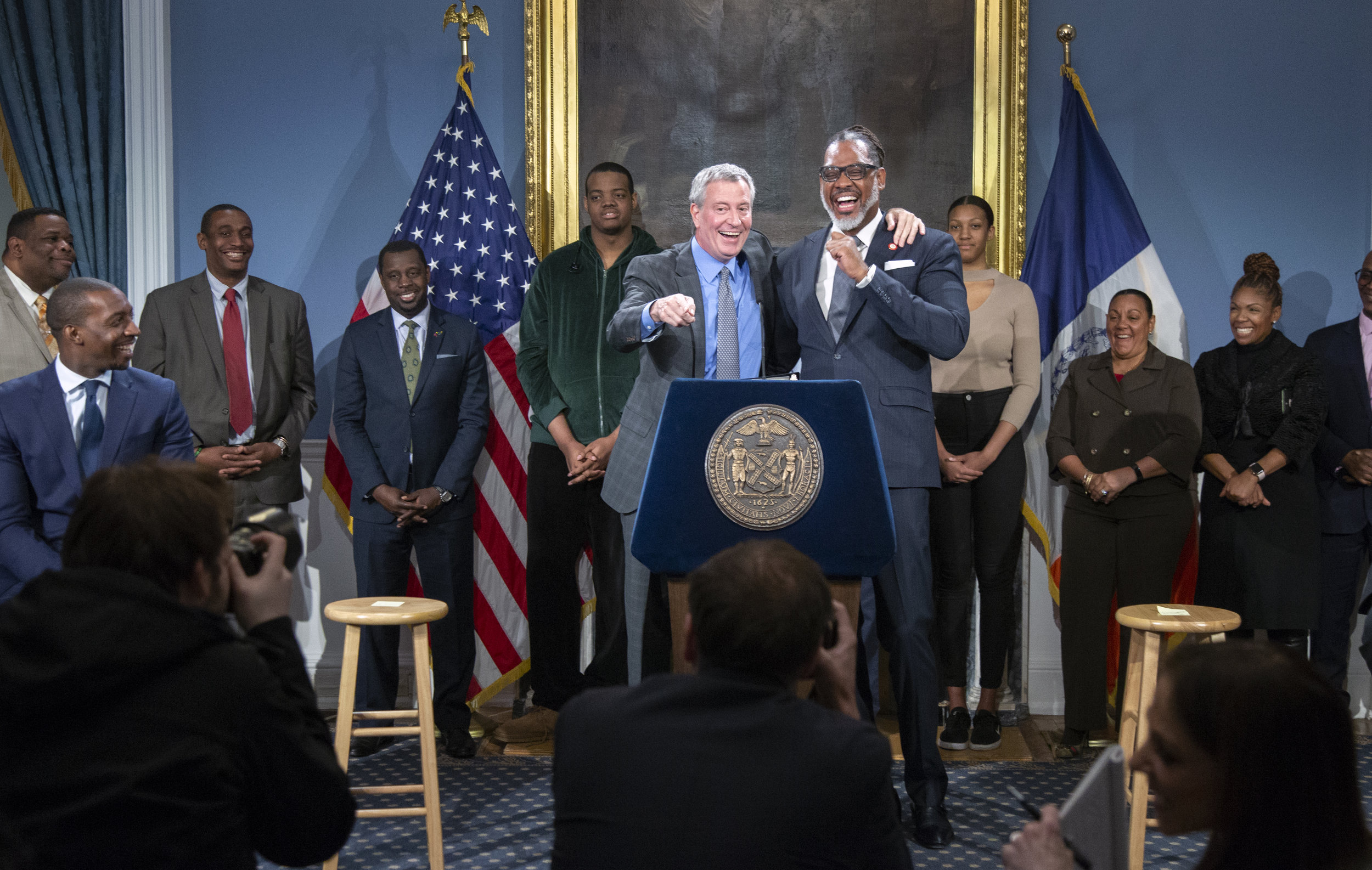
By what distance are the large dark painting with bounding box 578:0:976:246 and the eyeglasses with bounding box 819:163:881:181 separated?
6.60ft

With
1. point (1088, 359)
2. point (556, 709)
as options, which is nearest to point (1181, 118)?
point (1088, 359)

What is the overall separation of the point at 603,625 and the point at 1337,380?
3.08 m

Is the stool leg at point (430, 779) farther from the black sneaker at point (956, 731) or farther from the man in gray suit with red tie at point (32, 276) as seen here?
the black sneaker at point (956, 731)

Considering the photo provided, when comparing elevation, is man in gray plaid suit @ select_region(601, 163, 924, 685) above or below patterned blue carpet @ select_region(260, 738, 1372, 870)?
above

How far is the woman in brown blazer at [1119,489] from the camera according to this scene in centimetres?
445

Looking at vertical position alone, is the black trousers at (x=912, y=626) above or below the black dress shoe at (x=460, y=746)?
above

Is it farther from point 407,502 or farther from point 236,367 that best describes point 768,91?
point 236,367

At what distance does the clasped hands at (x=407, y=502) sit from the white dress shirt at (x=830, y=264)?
189 centimetres

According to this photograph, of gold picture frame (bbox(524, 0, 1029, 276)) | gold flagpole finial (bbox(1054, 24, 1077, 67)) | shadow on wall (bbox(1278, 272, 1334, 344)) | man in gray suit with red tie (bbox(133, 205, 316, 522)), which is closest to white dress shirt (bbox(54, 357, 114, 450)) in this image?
man in gray suit with red tie (bbox(133, 205, 316, 522))

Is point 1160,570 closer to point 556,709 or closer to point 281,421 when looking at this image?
point 556,709

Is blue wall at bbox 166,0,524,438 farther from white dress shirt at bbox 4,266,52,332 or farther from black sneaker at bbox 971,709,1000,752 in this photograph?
black sneaker at bbox 971,709,1000,752

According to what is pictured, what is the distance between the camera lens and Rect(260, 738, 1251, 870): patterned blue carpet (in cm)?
340

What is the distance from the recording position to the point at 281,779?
1.52 metres

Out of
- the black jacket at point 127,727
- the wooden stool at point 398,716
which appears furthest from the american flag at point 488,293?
the black jacket at point 127,727
